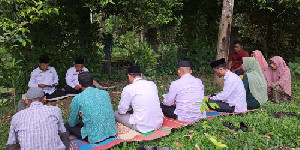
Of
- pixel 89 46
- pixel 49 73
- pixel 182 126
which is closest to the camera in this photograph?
pixel 182 126

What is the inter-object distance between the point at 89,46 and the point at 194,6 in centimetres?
557

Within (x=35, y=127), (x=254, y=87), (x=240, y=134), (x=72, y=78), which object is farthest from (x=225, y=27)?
(x=35, y=127)

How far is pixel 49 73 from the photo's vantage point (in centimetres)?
734

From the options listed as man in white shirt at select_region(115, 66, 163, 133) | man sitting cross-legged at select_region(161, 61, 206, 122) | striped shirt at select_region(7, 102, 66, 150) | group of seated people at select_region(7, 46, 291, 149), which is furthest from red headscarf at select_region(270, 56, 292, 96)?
striped shirt at select_region(7, 102, 66, 150)

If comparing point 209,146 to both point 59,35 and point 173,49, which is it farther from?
point 173,49

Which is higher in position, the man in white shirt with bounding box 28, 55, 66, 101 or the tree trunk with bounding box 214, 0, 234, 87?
the tree trunk with bounding box 214, 0, 234, 87

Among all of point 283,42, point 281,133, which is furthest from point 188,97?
point 283,42

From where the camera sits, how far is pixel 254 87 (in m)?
6.11

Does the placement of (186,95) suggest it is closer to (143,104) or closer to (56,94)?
(143,104)

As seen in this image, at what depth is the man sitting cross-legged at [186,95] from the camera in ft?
16.5

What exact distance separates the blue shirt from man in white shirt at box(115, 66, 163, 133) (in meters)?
0.52

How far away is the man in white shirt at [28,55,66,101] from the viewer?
7188 millimetres

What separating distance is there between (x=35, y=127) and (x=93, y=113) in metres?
0.90

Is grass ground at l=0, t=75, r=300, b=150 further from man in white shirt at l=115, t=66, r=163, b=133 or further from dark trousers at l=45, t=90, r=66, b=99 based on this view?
dark trousers at l=45, t=90, r=66, b=99
